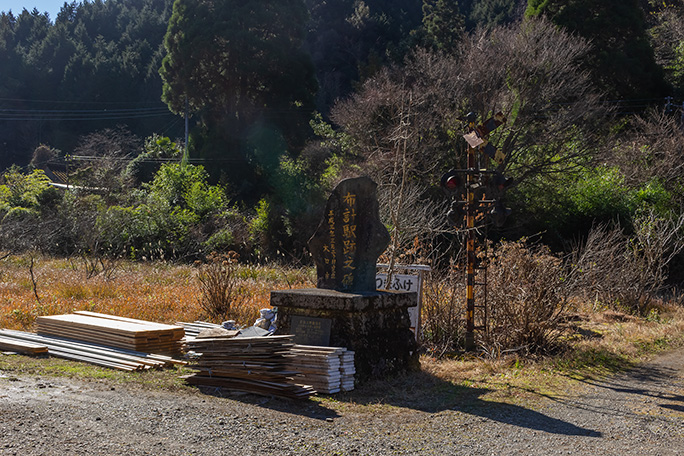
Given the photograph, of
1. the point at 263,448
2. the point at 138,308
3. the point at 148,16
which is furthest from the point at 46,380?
the point at 148,16

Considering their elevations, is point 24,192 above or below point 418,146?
below

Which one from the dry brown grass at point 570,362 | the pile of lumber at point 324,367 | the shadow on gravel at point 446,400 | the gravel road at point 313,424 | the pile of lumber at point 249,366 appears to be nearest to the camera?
the gravel road at point 313,424

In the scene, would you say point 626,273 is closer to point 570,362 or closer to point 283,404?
point 570,362

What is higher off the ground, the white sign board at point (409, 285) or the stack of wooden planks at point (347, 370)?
the white sign board at point (409, 285)

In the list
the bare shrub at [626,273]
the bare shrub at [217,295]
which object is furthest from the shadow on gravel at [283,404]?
the bare shrub at [626,273]

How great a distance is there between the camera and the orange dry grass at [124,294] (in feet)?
37.3

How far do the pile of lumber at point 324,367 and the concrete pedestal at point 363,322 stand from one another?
30 cm

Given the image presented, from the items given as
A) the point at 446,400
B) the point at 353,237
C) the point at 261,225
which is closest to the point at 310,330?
the point at 353,237

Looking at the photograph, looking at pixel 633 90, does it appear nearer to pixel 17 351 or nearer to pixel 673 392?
pixel 673 392

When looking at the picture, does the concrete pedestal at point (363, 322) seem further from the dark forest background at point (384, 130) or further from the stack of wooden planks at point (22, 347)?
the stack of wooden planks at point (22, 347)

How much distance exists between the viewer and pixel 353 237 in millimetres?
7957

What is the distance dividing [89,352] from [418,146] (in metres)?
14.7

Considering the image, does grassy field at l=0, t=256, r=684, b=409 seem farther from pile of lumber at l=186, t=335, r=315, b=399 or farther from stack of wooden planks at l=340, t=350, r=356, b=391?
pile of lumber at l=186, t=335, r=315, b=399

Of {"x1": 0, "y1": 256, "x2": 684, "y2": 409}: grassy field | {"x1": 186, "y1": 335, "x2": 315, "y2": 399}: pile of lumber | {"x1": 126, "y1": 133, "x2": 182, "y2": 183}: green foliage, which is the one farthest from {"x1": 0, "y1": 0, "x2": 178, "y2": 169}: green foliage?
{"x1": 186, "y1": 335, "x2": 315, "y2": 399}: pile of lumber
